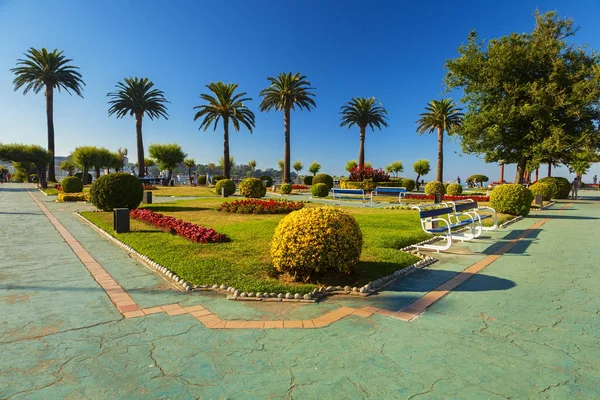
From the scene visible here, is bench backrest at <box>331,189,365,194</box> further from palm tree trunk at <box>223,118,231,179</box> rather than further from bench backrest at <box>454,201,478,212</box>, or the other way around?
palm tree trunk at <box>223,118,231,179</box>

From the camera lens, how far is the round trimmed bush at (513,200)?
1272 centimetres

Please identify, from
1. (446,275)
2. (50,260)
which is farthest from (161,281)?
(446,275)

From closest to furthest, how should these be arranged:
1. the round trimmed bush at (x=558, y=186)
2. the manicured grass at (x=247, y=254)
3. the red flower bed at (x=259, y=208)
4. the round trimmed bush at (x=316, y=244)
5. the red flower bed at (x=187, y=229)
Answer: the round trimmed bush at (x=316, y=244) → the manicured grass at (x=247, y=254) → the red flower bed at (x=187, y=229) → the red flower bed at (x=259, y=208) → the round trimmed bush at (x=558, y=186)

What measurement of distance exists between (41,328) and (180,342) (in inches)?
59.7

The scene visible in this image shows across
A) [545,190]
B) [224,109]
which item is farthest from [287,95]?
[545,190]

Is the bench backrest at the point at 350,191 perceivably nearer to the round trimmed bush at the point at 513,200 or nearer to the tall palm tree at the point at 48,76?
the round trimmed bush at the point at 513,200

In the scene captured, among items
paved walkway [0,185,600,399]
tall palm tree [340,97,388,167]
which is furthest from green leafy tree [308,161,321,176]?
paved walkway [0,185,600,399]

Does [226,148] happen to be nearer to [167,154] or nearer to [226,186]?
[167,154]

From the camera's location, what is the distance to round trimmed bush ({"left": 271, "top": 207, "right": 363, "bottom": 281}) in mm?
4785

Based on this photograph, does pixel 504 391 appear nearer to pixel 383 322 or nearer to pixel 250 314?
pixel 383 322

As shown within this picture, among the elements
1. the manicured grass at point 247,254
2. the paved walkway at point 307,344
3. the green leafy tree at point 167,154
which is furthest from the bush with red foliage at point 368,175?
the green leafy tree at point 167,154

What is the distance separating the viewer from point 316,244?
15.7ft

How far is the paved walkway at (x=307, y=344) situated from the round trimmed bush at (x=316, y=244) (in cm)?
65

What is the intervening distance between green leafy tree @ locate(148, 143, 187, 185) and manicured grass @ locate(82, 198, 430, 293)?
42.5 metres
